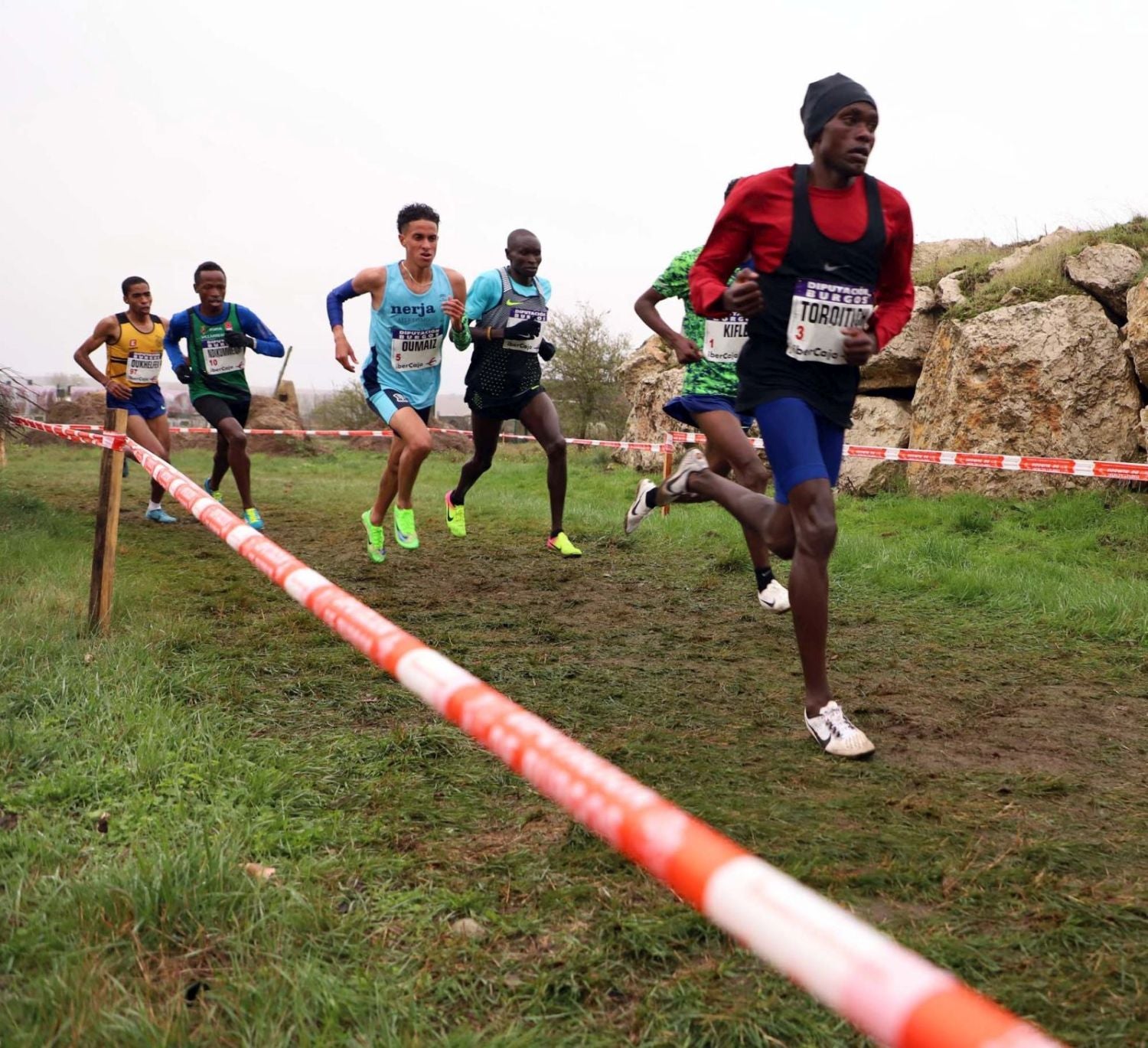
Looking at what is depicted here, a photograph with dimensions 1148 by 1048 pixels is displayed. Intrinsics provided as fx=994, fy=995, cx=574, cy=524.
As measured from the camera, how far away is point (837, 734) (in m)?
3.50

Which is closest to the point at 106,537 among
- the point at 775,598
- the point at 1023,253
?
the point at 775,598

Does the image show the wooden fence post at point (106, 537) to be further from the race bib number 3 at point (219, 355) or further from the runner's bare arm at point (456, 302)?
the race bib number 3 at point (219, 355)

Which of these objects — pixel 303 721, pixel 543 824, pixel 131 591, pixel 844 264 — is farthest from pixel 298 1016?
pixel 131 591

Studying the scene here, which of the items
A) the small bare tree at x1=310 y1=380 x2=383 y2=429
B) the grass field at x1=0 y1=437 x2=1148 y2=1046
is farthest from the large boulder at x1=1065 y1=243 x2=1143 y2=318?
the small bare tree at x1=310 y1=380 x2=383 y2=429

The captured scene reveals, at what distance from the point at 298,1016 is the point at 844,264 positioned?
300cm

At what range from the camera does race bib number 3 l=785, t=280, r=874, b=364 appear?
3.62 meters

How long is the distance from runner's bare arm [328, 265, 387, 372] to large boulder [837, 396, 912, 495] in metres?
5.81

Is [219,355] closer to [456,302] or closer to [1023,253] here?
[456,302]

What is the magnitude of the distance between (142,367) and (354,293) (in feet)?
12.1

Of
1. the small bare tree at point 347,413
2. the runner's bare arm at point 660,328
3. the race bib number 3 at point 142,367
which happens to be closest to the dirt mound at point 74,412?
the small bare tree at point 347,413

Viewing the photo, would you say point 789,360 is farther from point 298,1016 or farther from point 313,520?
point 313,520

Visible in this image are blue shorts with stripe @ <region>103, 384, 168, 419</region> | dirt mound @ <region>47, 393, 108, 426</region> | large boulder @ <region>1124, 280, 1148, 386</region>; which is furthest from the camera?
dirt mound @ <region>47, 393, 108, 426</region>

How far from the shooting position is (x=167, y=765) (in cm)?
299

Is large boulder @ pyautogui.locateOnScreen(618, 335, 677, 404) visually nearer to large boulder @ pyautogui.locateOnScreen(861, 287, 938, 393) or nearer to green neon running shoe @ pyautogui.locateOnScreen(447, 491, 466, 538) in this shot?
large boulder @ pyautogui.locateOnScreen(861, 287, 938, 393)
